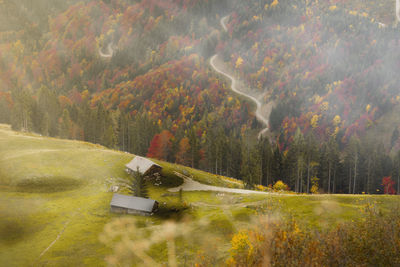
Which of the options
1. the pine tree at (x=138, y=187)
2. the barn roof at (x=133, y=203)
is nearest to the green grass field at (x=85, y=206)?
the barn roof at (x=133, y=203)

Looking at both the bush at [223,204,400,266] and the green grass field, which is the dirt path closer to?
the green grass field

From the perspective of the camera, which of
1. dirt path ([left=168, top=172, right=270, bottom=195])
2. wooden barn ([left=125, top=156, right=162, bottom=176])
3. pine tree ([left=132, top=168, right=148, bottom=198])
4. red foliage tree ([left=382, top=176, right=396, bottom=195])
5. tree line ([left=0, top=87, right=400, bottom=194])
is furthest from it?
tree line ([left=0, top=87, right=400, bottom=194])

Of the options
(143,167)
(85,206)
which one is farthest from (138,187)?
(85,206)

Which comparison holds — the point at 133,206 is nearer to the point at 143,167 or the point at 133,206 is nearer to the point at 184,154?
the point at 143,167

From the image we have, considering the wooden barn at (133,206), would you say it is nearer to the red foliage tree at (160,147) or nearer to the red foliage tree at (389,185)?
the red foliage tree at (160,147)

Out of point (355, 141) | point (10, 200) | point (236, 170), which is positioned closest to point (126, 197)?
point (10, 200)

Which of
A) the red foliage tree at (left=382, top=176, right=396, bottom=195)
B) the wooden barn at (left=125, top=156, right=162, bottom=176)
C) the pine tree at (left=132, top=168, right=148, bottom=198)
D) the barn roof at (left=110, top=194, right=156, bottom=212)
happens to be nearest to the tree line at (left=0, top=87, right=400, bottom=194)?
the red foliage tree at (left=382, top=176, right=396, bottom=195)
